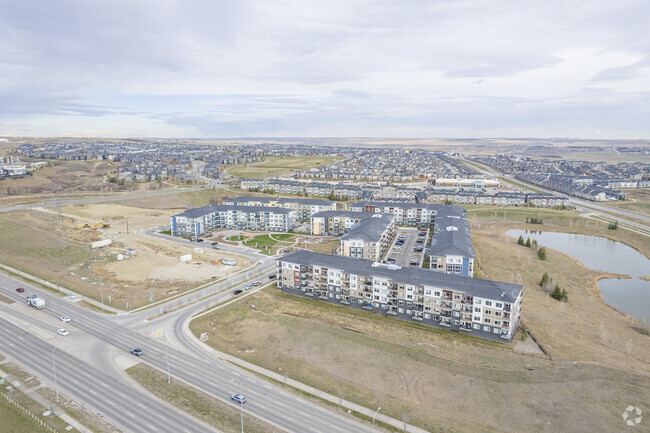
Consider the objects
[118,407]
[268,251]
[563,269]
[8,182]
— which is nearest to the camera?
[118,407]

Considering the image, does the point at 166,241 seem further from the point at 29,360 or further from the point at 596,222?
the point at 596,222

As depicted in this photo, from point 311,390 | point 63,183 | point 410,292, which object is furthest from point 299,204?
point 63,183

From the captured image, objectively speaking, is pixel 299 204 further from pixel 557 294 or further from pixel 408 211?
pixel 557 294

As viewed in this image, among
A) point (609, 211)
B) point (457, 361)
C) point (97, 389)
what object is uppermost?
point (609, 211)

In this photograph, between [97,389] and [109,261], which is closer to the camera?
[97,389]

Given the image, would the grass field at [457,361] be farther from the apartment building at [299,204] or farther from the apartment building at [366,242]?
the apartment building at [299,204]

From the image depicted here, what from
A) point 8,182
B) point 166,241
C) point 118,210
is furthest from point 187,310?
point 8,182

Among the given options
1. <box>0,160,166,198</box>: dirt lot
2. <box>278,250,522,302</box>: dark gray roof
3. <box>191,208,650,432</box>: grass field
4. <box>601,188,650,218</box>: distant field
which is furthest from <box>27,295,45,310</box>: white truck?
<box>601,188,650,218</box>: distant field
